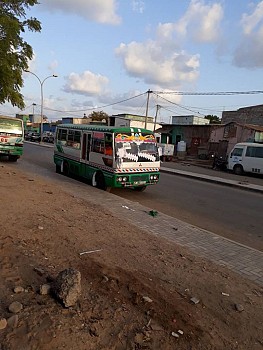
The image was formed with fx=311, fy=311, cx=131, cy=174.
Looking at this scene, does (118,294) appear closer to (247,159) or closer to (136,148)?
(136,148)

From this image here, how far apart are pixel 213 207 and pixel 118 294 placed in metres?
7.35

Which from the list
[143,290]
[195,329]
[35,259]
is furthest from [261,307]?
[35,259]

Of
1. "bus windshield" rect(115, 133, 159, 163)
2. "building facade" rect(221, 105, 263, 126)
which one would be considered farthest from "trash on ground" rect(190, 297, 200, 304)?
"building facade" rect(221, 105, 263, 126)

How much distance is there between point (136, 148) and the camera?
35.6ft

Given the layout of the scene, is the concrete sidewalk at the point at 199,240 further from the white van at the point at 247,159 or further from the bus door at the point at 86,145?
the white van at the point at 247,159

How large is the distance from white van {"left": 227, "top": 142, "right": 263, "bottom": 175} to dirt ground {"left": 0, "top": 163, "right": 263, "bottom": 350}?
672 inches

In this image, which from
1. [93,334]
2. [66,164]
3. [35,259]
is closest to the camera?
[93,334]

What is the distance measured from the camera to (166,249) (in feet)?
17.2

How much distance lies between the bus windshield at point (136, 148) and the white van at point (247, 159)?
1204cm

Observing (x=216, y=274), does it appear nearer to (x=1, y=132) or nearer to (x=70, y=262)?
(x=70, y=262)

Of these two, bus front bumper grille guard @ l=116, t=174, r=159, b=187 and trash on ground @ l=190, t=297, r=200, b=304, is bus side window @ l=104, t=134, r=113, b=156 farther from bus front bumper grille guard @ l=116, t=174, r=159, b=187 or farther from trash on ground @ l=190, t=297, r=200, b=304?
trash on ground @ l=190, t=297, r=200, b=304

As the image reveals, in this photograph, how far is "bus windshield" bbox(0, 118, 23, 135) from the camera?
→ 17.0 meters

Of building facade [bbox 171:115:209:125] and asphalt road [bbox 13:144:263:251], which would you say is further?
building facade [bbox 171:115:209:125]

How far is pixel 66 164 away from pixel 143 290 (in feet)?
37.5
